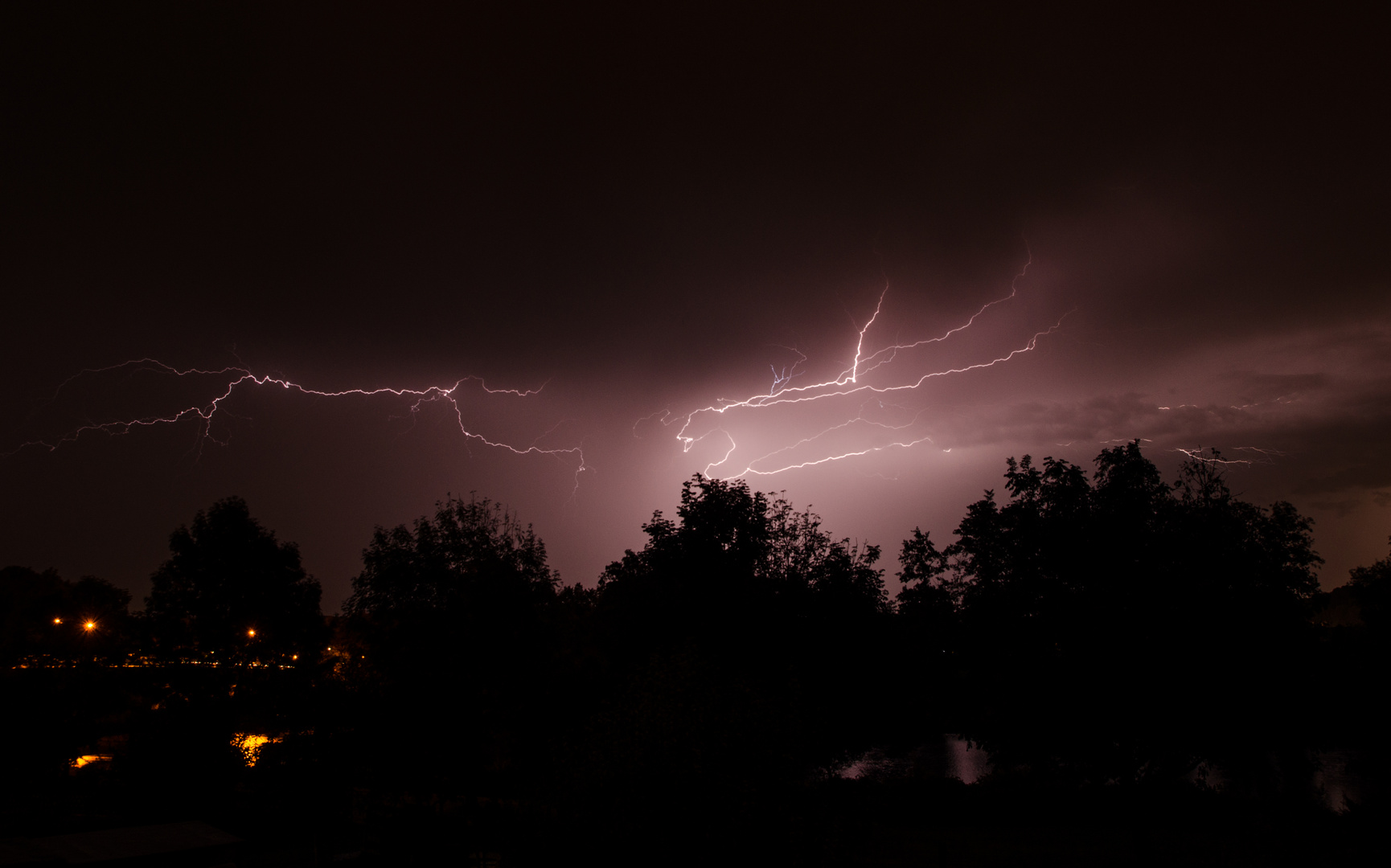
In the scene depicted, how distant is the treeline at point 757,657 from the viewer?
390 inches

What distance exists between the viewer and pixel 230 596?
23906mm

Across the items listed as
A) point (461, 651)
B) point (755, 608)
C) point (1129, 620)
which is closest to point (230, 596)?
point (461, 651)

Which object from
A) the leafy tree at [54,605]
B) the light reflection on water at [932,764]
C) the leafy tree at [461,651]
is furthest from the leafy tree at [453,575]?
the leafy tree at [54,605]

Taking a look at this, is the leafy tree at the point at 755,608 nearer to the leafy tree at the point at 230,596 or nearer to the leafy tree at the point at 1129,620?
the leafy tree at the point at 1129,620

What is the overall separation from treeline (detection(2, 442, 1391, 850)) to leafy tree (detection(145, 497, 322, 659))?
0.08 metres

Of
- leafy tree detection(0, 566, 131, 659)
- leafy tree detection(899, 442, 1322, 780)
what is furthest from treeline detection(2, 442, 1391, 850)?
leafy tree detection(0, 566, 131, 659)

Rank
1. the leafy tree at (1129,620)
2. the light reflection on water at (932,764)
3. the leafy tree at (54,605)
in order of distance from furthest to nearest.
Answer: the leafy tree at (54,605), the light reflection on water at (932,764), the leafy tree at (1129,620)

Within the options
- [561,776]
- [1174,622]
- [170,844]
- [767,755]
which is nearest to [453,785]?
Result: [561,776]

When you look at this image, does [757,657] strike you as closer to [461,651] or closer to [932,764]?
[461,651]

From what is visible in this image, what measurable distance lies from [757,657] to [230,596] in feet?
59.3

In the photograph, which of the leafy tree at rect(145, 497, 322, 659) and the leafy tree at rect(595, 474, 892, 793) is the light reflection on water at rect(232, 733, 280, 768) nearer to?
the leafy tree at rect(145, 497, 322, 659)

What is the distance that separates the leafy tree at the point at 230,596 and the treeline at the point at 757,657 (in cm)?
→ 8

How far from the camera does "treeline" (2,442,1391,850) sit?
32.5 ft

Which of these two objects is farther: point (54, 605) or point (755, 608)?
point (54, 605)
